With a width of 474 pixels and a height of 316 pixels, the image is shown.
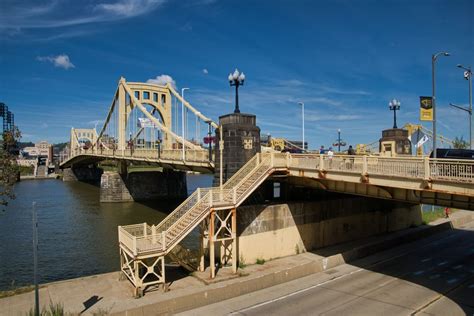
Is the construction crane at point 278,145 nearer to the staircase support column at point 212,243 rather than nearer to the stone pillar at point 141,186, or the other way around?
the staircase support column at point 212,243

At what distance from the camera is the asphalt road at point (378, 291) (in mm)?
15211

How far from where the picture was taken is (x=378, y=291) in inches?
677

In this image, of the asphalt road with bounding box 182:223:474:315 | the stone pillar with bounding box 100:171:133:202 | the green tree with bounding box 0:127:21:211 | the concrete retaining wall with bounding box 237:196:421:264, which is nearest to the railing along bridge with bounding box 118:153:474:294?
the concrete retaining wall with bounding box 237:196:421:264

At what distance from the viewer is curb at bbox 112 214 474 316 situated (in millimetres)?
15055

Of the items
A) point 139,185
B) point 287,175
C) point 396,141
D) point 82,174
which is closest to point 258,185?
point 287,175

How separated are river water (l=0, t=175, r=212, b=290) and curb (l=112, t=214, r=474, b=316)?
7.17 m

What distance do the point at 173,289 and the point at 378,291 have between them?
9.90 m

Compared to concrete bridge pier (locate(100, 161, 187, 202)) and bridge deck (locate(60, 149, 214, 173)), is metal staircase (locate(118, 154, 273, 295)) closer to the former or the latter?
bridge deck (locate(60, 149, 214, 173))

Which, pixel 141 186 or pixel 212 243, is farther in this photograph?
pixel 141 186

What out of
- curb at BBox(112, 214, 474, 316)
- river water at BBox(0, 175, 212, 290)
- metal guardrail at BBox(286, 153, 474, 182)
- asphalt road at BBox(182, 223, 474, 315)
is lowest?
river water at BBox(0, 175, 212, 290)

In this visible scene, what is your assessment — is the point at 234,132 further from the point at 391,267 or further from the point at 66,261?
the point at 66,261

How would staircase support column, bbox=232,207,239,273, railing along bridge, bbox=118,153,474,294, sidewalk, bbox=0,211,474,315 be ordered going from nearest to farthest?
railing along bridge, bbox=118,153,474,294, sidewalk, bbox=0,211,474,315, staircase support column, bbox=232,207,239,273

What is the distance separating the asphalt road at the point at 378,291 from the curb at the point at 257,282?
390mm

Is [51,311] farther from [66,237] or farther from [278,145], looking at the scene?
[278,145]
